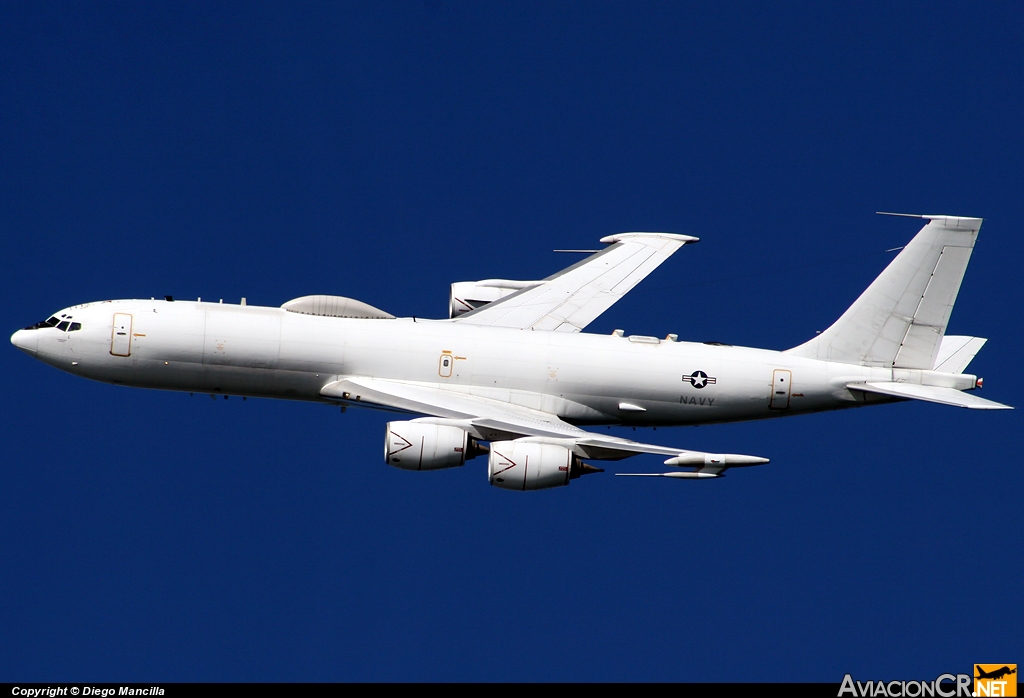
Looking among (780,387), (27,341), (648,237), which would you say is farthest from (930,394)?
(27,341)

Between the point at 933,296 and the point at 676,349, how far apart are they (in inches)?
446

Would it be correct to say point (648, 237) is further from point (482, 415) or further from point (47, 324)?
point (47, 324)

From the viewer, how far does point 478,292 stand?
239 ft

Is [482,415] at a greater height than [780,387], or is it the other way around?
[780,387]

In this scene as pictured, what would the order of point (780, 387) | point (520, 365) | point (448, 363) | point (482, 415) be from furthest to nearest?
point (780, 387) < point (520, 365) < point (448, 363) < point (482, 415)

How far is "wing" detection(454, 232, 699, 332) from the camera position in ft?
233

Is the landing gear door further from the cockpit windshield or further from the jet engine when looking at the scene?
the cockpit windshield

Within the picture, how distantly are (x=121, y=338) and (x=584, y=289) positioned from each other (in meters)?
21.1

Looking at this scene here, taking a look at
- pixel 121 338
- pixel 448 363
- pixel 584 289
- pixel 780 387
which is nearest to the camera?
pixel 121 338

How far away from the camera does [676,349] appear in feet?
219

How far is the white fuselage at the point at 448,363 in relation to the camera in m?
64.3

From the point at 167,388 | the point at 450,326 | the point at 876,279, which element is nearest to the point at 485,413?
the point at 450,326

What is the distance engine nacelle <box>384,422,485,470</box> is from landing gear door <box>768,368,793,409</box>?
1364 cm

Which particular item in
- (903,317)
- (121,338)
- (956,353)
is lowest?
(121,338)
